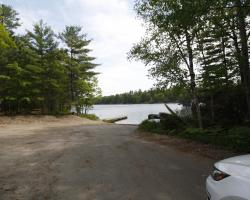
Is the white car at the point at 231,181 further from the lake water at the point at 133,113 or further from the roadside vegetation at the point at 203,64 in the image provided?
the lake water at the point at 133,113

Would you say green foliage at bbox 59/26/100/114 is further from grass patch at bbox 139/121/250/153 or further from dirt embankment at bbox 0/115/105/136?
grass patch at bbox 139/121/250/153

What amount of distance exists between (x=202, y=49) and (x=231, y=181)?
13146 millimetres

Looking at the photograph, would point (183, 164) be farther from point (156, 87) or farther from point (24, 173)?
point (156, 87)

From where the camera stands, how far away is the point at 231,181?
3145mm

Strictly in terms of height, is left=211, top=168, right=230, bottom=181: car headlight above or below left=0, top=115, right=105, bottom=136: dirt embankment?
above

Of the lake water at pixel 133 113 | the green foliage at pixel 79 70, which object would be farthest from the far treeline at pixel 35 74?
the lake water at pixel 133 113

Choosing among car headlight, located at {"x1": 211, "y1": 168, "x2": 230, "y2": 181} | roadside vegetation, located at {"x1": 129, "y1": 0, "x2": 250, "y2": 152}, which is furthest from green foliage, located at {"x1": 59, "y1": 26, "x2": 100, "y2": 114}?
car headlight, located at {"x1": 211, "y1": 168, "x2": 230, "y2": 181}

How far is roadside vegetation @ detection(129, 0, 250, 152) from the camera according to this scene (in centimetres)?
970

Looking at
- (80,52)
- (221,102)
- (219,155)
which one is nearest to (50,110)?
(80,52)

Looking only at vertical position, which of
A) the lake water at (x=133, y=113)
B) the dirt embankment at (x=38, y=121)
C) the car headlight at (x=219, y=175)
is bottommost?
the lake water at (x=133, y=113)

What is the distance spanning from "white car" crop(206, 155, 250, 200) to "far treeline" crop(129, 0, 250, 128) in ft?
21.6

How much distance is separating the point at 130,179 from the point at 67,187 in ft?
4.60

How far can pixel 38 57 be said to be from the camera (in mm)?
28219

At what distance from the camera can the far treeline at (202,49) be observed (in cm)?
970
